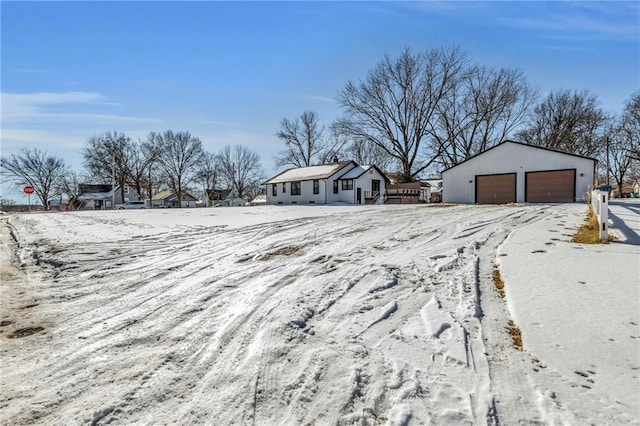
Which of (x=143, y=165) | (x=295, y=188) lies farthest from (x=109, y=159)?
(x=295, y=188)

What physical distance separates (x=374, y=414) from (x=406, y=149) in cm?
3417

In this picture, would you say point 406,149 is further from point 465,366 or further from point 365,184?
point 465,366

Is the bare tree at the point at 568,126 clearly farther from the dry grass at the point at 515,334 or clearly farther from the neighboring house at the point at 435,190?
the dry grass at the point at 515,334

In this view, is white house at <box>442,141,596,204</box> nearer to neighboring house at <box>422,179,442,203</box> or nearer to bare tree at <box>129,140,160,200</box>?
neighboring house at <box>422,179,442,203</box>

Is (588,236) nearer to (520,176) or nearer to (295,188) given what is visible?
(520,176)

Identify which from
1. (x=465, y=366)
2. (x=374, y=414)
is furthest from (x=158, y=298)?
(x=465, y=366)

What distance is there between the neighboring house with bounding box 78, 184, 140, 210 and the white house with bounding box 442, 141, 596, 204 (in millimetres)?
45035

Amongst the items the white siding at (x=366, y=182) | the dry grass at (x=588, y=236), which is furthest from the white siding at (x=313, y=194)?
the dry grass at (x=588, y=236)

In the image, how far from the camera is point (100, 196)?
51812 mm

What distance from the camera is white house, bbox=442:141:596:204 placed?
1909cm

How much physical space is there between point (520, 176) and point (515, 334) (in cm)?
2108

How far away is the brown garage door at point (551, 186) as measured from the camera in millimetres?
19297

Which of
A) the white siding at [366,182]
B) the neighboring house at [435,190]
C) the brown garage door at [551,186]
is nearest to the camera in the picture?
the brown garage door at [551,186]

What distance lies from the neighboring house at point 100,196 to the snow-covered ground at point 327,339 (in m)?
51.3
